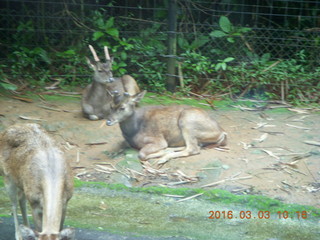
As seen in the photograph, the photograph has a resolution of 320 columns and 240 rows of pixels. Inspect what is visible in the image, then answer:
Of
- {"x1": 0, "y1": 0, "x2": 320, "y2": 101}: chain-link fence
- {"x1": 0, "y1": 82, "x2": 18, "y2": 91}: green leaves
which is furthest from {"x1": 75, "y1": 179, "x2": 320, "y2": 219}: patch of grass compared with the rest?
{"x1": 0, "y1": 0, "x2": 320, "y2": 101}: chain-link fence

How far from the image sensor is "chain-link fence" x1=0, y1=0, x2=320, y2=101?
1116cm

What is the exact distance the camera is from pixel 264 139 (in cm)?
893

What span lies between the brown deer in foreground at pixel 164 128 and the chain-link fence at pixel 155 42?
6.39 feet

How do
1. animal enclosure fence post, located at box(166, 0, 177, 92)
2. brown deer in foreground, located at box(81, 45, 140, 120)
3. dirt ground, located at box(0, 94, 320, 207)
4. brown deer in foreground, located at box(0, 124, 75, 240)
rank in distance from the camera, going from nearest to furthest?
brown deer in foreground, located at box(0, 124, 75, 240) < dirt ground, located at box(0, 94, 320, 207) < brown deer in foreground, located at box(81, 45, 140, 120) < animal enclosure fence post, located at box(166, 0, 177, 92)

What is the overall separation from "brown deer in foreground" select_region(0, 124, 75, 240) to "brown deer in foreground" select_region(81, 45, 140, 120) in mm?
3884

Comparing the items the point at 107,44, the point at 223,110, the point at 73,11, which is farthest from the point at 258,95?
the point at 73,11

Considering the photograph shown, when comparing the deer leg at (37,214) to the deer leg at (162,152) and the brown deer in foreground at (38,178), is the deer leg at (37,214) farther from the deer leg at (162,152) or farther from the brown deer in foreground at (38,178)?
the deer leg at (162,152)

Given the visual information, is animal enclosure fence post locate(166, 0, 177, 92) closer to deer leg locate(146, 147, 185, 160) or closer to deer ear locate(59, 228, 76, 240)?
deer leg locate(146, 147, 185, 160)

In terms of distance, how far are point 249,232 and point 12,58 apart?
691 cm

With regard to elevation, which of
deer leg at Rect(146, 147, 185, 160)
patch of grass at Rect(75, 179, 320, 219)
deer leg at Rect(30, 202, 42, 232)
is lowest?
deer leg at Rect(146, 147, 185, 160)

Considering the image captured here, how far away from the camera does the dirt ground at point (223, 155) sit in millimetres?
7660
